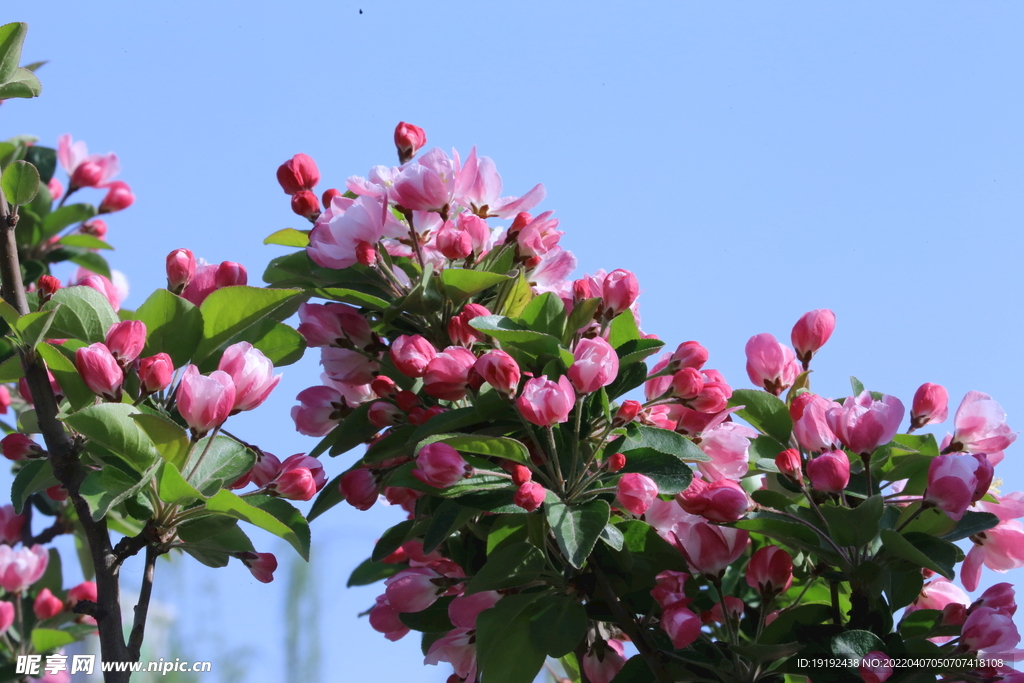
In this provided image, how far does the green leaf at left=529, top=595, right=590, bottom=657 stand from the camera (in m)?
1.21

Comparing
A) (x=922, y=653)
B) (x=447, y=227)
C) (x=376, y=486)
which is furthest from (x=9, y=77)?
(x=922, y=653)

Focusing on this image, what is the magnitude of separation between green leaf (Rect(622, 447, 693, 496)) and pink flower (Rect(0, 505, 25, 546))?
1532mm

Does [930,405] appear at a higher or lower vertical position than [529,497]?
higher

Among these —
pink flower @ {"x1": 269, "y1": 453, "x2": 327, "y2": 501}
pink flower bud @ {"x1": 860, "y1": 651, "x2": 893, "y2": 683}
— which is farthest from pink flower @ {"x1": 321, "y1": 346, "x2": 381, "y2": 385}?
pink flower bud @ {"x1": 860, "y1": 651, "x2": 893, "y2": 683}

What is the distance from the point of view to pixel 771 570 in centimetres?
132

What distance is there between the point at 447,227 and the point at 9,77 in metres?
0.63

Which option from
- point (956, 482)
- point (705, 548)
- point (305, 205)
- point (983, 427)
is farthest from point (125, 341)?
point (983, 427)

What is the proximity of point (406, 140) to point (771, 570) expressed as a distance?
895 mm

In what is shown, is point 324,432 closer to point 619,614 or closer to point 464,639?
point 464,639

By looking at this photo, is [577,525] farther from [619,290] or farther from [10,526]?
[10,526]

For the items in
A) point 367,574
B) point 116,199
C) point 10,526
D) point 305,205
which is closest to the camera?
point 305,205

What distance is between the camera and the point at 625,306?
131 cm

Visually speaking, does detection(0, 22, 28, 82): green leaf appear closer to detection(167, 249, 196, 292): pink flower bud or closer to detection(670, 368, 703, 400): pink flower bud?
detection(167, 249, 196, 292): pink flower bud

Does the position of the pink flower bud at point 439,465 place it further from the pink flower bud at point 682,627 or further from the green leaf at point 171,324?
the green leaf at point 171,324
